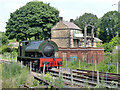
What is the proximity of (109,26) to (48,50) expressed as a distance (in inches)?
1561

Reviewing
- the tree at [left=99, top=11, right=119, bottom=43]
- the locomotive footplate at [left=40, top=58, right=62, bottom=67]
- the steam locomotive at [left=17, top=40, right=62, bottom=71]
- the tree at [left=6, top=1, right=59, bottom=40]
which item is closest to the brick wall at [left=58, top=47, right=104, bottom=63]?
the steam locomotive at [left=17, top=40, right=62, bottom=71]

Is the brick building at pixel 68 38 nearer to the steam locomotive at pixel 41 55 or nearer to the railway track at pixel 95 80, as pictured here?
the steam locomotive at pixel 41 55

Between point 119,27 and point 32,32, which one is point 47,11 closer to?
point 32,32

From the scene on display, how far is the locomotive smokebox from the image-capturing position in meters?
17.2

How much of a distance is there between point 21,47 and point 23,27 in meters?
19.4

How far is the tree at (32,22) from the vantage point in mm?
38375

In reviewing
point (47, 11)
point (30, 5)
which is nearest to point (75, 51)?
point (47, 11)

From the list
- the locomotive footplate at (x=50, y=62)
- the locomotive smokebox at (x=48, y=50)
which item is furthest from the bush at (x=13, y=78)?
the locomotive smokebox at (x=48, y=50)

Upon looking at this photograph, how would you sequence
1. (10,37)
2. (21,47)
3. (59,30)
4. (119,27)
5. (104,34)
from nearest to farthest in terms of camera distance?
(21,47), (59,30), (10,37), (119,27), (104,34)

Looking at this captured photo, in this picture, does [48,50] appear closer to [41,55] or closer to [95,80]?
[41,55]

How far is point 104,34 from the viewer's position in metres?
55.5

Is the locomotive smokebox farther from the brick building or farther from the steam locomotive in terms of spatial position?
the brick building

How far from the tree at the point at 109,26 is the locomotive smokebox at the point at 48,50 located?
3831 cm

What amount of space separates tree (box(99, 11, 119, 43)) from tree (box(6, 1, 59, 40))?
732 inches
